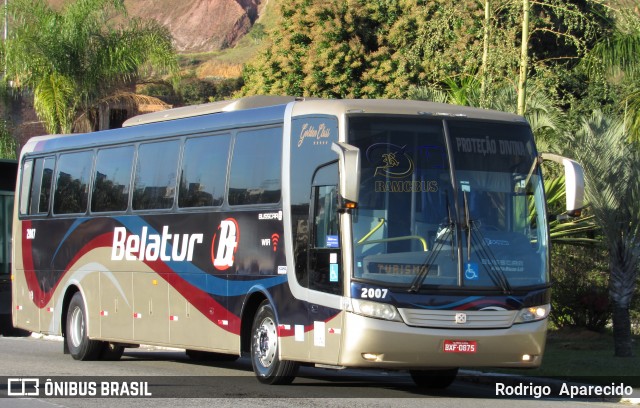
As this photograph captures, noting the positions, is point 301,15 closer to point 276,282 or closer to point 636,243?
point 636,243

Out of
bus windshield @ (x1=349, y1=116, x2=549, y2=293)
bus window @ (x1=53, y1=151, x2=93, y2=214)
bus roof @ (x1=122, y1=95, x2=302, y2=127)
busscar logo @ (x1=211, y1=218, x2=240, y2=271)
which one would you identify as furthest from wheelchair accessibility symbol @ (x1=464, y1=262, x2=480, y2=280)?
bus window @ (x1=53, y1=151, x2=93, y2=214)

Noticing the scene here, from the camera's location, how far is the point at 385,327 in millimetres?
12078

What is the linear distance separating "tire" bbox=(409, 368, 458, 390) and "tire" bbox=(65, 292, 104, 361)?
6.02m

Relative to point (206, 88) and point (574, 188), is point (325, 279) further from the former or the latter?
point (206, 88)

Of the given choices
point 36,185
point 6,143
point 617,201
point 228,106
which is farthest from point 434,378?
point 6,143

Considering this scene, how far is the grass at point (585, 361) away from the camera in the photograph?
1394 centimetres

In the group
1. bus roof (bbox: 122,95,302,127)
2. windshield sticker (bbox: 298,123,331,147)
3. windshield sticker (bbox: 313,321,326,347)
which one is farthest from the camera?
bus roof (bbox: 122,95,302,127)

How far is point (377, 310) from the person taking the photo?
39.8ft

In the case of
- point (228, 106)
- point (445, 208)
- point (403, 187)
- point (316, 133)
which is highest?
point (228, 106)

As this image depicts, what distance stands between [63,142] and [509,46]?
25.1 feet

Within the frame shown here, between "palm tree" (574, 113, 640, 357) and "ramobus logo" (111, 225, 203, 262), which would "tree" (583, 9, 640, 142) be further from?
"ramobus logo" (111, 225, 203, 262)

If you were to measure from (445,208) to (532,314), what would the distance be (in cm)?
152

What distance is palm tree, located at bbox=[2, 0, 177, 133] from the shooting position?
29.2 meters

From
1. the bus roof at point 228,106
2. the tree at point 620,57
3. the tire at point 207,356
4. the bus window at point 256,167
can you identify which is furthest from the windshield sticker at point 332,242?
the tree at point 620,57
